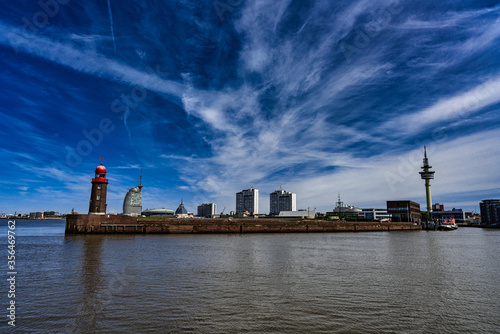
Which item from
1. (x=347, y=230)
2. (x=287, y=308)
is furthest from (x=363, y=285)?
(x=347, y=230)

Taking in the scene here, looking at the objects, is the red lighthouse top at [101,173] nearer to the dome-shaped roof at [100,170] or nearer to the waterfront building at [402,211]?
the dome-shaped roof at [100,170]

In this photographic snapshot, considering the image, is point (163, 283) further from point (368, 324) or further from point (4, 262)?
point (4, 262)

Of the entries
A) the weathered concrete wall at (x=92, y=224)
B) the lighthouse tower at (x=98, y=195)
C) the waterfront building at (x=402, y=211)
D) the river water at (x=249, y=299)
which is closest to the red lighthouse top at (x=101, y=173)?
the lighthouse tower at (x=98, y=195)

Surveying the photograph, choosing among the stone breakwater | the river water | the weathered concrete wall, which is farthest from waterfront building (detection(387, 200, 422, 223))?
the weathered concrete wall

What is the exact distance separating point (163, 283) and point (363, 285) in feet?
51.5

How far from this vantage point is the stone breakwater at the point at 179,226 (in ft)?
250

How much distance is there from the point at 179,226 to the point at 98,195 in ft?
84.2

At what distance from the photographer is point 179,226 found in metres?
89.9

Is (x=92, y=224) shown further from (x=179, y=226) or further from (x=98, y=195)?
(x=179, y=226)

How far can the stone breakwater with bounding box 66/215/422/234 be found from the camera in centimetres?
7625

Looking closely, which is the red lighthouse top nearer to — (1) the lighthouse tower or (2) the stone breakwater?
(1) the lighthouse tower

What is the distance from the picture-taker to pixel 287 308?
16328mm

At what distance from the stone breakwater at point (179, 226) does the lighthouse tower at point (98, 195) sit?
5.83ft

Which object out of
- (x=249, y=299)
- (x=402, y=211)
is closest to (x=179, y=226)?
(x=249, y=299)
